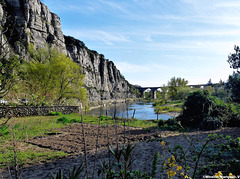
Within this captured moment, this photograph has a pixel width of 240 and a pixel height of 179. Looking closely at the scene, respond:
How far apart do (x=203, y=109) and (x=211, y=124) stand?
3.24 feet

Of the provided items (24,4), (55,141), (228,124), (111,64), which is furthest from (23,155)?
(111,64)

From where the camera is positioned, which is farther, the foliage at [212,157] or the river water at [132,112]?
the river water at [132,112]

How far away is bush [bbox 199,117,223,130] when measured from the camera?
9156 millimetres

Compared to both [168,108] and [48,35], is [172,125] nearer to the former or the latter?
[168,108]

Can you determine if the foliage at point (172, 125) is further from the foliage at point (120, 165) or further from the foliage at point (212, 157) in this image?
the foliage at point (120, 165)

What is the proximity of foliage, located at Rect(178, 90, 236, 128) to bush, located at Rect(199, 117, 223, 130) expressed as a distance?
A: 353 mm

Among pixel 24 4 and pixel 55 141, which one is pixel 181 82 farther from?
pixel 24 4

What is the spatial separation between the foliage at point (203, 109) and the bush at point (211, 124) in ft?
1.16

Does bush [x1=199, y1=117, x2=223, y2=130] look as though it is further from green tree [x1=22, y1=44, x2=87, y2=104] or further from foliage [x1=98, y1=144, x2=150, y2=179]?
green tree [x1=22, y1=44, x2=87, y2=104]

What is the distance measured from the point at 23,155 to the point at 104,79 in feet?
233

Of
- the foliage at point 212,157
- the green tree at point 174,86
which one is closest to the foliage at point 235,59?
the foliage at point 212,157

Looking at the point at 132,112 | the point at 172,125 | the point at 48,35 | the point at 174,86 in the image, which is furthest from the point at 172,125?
the point at 48,35

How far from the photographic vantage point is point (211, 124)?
9.20 metres

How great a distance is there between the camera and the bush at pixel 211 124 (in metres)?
9.16
